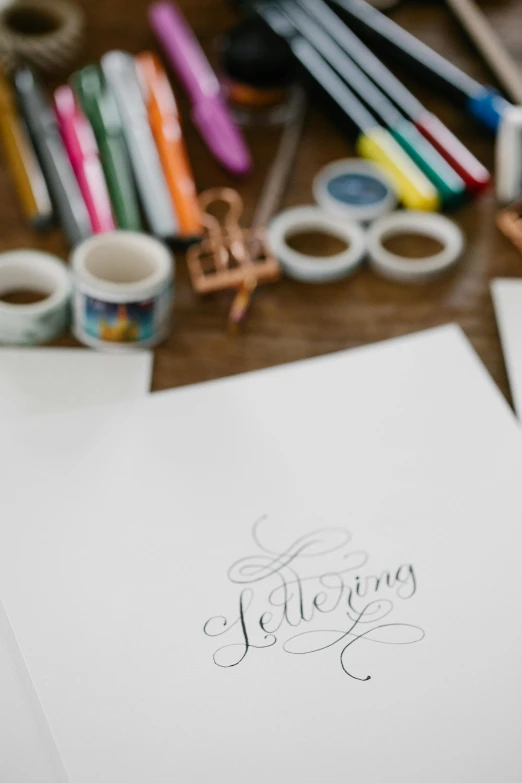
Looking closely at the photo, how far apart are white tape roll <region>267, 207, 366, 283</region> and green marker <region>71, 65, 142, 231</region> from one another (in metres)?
0.11

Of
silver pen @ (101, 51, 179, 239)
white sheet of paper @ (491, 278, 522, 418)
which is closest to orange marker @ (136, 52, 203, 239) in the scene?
silver pen @ (101, 51, 179, 239)

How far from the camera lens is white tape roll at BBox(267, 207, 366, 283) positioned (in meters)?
0.74

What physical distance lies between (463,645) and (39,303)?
39cm

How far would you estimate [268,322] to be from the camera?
0.72m

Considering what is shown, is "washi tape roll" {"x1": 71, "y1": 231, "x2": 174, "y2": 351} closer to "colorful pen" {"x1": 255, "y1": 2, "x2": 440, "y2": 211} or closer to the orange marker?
the orange marker

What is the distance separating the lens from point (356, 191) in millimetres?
795

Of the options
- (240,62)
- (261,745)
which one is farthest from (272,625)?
(240,62)

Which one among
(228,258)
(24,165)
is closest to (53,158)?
(24,165)

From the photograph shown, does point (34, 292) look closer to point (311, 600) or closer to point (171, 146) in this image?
point (171, 146)

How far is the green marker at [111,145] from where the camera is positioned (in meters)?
0.75

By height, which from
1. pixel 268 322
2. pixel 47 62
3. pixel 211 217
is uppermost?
pixel 47 62

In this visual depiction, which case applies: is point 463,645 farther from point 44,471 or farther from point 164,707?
point 44,471

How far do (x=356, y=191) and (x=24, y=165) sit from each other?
27cm

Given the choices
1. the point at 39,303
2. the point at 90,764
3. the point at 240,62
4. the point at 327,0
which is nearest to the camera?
the point at 90,764
